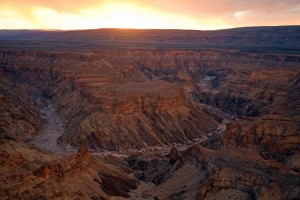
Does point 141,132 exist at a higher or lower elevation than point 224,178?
lower

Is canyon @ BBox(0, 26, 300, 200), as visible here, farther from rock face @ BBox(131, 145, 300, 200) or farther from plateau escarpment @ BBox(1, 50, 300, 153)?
plateau escarpment @ BBox(1, 50, 300, 153)

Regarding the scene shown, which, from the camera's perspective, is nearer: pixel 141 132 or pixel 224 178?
pixel 224 178

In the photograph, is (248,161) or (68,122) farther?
(68,122)

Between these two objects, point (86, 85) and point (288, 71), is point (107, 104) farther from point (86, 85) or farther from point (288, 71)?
point (288, 71)

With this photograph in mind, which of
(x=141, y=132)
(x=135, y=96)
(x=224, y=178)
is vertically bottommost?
(x=141, y=132)

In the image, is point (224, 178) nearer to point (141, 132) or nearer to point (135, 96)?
point (141, 132)

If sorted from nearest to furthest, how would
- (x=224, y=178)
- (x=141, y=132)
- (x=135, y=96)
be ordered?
(x=224, y=178), (x=141, y=132), (x=135, y=96)

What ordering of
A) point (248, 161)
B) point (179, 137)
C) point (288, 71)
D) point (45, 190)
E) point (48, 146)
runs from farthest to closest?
point (288, 71), point (179, 137), point (48, 146), point (248, 161), point (45, 190)

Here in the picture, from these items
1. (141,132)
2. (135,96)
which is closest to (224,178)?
(141,132)

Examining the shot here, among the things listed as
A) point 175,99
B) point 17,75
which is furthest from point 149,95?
point 17,75

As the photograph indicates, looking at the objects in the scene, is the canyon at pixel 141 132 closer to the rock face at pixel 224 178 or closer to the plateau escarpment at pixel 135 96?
the rock face at pixel 224 178
